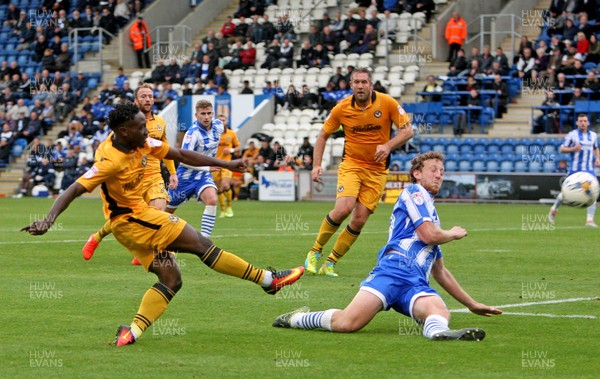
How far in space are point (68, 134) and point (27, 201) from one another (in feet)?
23.1

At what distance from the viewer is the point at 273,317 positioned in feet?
34.3

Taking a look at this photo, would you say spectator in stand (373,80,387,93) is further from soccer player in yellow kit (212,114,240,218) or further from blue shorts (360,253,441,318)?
blue shorts (360,253,441,318)

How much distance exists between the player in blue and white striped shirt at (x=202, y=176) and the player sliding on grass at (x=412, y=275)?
748cm

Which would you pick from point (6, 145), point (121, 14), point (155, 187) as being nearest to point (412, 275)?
point (155, 187)

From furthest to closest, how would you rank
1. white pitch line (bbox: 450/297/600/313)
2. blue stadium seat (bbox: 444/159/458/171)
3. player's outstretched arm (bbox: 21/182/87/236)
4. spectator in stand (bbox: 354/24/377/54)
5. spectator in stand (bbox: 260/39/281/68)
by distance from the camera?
spectator in stand (bbox: 260/39/281/68), spectator in stand (bbox: 354/24/377/54), blue stadium seat (bbox: 444/159/458/171), white pitch line (bbox: 450/297/600/313), player's outstretched arm (bbox: 21/182/87/236)

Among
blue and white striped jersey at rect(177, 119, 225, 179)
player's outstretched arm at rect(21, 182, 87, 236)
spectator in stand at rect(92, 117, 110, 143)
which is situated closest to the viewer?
player's outstretched arm at rect(21, 182, 87, 236)

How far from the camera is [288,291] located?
12188mm

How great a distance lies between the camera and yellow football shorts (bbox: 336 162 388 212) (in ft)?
46.3

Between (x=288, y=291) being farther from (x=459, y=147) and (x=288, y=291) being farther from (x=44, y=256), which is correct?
(x=459, y=147)

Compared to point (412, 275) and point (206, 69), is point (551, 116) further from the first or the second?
point (412, 275)

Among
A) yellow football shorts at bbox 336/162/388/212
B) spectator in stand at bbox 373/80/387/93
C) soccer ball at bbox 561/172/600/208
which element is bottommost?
soccer ball at bbox 561/172/600/208

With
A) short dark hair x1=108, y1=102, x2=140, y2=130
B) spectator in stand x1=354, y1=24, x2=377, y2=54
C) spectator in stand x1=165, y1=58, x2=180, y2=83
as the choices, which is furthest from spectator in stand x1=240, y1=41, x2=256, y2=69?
short dark hair x1=108, y1=102, x2=140, y2=130

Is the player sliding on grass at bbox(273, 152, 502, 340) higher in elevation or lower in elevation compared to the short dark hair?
lower

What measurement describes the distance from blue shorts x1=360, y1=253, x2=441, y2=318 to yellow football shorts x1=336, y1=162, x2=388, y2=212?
4.79m
